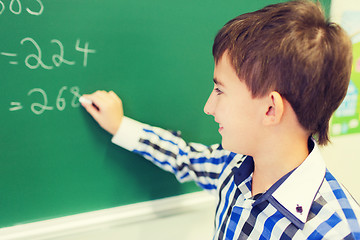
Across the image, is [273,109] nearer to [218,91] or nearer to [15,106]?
[218,91]

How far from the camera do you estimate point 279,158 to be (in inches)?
24.7

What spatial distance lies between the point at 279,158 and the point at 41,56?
0.52 metres

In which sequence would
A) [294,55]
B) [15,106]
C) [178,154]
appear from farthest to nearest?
[178,154]
[15,106]
[294,55]

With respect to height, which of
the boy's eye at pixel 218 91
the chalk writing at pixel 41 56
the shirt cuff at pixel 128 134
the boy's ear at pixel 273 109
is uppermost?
the chalk writing at pixel 41 56

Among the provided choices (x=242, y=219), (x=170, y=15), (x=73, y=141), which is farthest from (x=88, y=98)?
(x=242, y=219)

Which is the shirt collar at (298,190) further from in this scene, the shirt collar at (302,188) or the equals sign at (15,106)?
the equals sign at (15,106)

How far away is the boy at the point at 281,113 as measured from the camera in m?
0.55

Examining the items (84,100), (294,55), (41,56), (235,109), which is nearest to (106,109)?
(84,100)

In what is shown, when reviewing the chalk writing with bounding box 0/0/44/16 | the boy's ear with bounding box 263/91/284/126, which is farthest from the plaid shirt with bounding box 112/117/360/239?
the chalk writing with bounding box 0/0/44/16

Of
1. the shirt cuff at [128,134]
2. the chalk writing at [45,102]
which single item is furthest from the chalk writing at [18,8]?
the shirt cuff at [128,134]

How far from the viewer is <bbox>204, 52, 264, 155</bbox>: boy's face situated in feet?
1.92

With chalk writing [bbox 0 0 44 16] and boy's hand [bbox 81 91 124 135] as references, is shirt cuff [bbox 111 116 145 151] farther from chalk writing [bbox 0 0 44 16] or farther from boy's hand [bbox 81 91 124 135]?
chalk writing [bbox 0 0 44 16]

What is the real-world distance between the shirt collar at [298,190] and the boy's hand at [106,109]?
0.34m

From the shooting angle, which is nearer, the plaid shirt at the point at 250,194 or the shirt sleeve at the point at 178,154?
the plaid shirt at the point at 250,194
